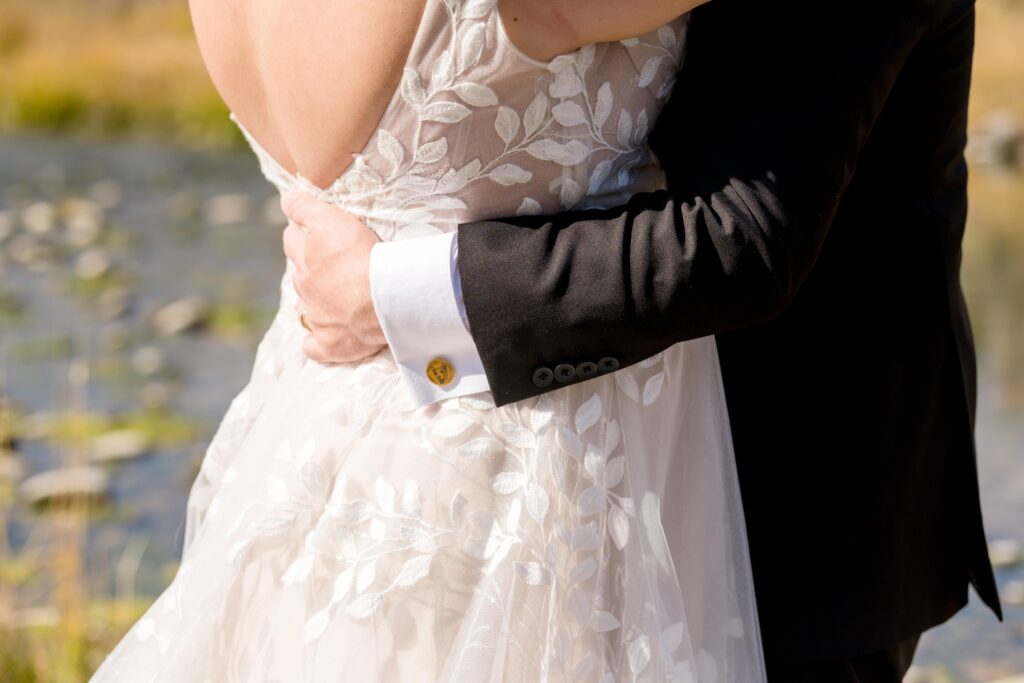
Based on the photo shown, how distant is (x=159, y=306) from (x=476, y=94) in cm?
606

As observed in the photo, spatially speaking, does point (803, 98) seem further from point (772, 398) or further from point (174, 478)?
point (174, 478)

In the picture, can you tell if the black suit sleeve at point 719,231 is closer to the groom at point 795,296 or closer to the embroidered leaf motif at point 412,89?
the groom at point 795,296

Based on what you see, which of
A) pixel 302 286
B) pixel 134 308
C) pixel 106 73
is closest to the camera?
pixel 302 286

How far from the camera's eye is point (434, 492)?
1.24m

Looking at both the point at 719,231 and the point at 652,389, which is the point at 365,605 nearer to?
the point at 652,389

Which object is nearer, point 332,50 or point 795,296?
point 332,50

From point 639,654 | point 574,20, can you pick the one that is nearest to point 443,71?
point 574,20

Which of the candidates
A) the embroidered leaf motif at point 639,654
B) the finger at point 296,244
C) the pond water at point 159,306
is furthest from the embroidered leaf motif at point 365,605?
the pond water at point 159,306

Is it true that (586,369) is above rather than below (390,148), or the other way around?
below

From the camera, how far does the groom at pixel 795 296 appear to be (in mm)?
1187

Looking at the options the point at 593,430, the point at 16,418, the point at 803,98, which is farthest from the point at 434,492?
the point at 16,418

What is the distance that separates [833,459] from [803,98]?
0.46m

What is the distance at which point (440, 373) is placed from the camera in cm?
125

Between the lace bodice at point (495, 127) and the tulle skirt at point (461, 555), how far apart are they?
192 millimetres
